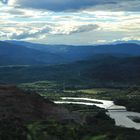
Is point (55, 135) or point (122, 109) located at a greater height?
point (55, 135)

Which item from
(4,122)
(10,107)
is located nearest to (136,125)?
(10,107)

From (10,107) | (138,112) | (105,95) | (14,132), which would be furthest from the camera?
(105,95)

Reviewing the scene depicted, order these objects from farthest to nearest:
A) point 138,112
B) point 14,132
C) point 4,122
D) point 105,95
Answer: point 105,95 < point 138,112 < point 4,122 < point 14,132

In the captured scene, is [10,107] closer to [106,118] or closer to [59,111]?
[59,111]

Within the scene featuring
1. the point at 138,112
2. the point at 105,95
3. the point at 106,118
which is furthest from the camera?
the point at 105,95

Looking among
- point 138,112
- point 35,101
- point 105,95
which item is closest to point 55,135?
point 35,101

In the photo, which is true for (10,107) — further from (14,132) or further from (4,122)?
(14,132)

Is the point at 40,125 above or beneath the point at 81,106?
above

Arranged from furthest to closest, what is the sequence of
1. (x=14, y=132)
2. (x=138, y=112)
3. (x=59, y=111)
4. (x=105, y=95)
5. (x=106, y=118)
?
(x=105, y=95) < (x=138, y=112) < (x=106, y=118) < (x=59, y=111) < (x=14, y=132)

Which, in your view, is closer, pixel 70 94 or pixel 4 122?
pixel 4 122
